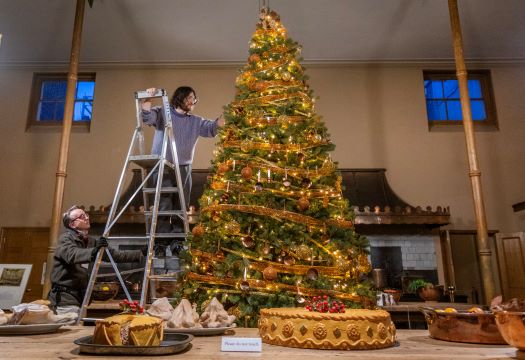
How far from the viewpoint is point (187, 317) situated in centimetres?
130

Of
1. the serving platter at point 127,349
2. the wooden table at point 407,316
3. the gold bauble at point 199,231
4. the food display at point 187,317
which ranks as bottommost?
the wooden table at point 407,316

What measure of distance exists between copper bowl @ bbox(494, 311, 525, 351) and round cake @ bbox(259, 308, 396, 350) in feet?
1.01

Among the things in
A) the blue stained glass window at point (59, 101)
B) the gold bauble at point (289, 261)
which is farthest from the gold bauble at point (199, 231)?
the blue stained glass window at point (59, 101)

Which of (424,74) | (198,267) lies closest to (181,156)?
(198,267)

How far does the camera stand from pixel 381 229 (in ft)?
20.3

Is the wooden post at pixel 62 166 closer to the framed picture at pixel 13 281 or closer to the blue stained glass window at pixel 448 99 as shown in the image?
the framed picture at pixel 13 281

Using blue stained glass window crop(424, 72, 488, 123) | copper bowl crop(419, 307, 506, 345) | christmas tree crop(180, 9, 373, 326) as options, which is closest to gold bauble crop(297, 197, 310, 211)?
christmas tree crop(180, 9, 373, 326)

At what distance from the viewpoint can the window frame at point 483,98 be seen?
698 centimetres

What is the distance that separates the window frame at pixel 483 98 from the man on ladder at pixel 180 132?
5.18 metres

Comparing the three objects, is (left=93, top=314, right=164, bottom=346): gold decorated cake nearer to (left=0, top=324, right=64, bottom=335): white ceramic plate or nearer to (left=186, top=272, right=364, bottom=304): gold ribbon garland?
(left=0, top=324, right=64, bottom=335): white ceramic plate

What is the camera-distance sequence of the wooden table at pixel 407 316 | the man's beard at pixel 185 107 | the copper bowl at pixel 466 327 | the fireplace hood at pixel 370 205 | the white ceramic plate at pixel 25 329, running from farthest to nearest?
the fireplace hood at pixel 370 205 < the wooden table at pixel 407 316 < the man's beard at pixel 185 107 < the white ceramic plate at pixel 25 329 < the copper bowl at pixel 466 327

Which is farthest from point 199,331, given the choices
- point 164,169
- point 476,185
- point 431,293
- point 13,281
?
point 476,185

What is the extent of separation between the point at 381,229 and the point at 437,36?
11.6 feet

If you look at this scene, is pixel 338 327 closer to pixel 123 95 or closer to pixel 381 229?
pixel 381 229
